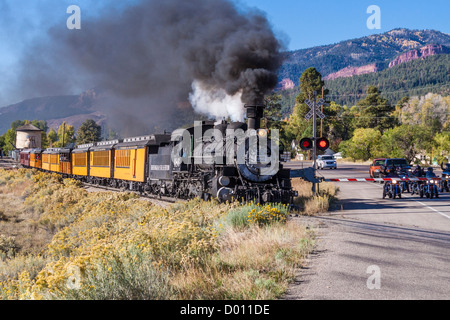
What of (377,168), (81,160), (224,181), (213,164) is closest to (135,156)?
(213,164)

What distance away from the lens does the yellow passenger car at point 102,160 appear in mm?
28297

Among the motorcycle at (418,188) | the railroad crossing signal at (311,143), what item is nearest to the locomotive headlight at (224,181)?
the railroad crossing signal at (311,143)

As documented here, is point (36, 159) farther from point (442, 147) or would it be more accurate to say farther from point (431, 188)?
point (442, 147)

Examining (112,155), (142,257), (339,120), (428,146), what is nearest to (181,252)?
(142,257)

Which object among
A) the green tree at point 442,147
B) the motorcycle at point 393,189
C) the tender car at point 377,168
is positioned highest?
the green tree at point 442,147

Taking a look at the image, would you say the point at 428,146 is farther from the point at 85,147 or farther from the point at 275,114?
the point at 85,147

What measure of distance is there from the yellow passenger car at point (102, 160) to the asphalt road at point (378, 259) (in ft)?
59.2

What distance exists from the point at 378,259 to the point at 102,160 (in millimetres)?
25408

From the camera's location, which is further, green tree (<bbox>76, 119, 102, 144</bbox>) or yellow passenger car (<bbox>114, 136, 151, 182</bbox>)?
green tree (<bbox>76, 119, 102, 144</bbox>)

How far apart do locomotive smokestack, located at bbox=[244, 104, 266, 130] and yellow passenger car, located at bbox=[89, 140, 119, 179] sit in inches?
599

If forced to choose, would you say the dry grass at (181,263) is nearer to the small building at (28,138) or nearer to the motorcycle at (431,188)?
the motorcycle at (431,188)

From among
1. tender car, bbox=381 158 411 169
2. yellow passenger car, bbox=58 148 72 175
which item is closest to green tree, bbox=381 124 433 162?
tender car, bbox=381 158 411 169

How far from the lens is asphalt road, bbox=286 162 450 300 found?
5621 millimetres

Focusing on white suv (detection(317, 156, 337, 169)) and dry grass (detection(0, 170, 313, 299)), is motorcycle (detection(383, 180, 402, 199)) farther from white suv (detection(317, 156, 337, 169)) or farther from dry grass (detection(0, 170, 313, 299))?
white suv (detection(317, 156, 337, 169))
